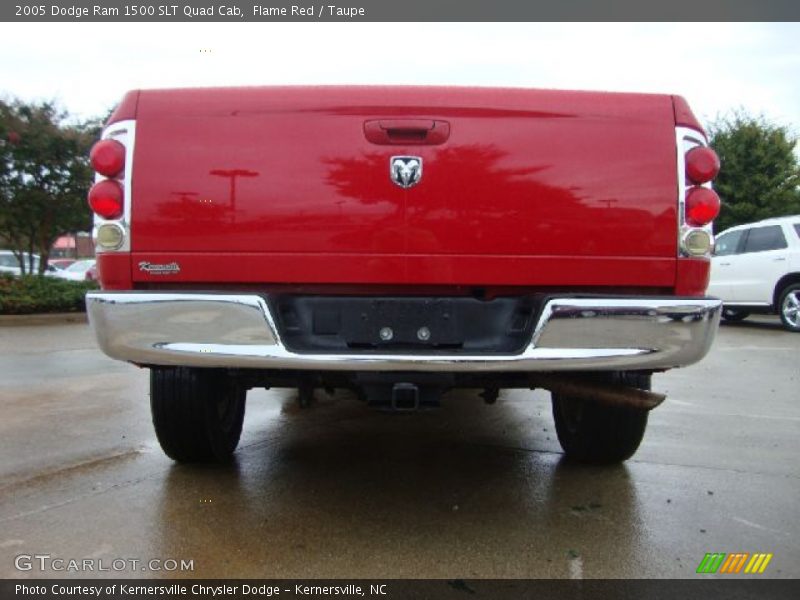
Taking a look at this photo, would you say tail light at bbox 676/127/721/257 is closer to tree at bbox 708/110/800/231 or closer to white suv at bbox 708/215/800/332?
white suv at bbox 708/215/800/332

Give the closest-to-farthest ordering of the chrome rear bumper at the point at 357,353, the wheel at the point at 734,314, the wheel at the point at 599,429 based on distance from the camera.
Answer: the chrome rear bumper at the point at 357,353, the wheel at the point at 599,429, the wheel at the point at 734,314

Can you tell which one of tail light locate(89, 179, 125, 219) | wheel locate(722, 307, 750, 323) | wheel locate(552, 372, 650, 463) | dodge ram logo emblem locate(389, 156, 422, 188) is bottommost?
wheel locate(722, 307, 750, 323)

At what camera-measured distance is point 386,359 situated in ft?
8.02

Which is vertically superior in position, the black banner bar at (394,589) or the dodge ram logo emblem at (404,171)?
the dodge ram logo emblem at (404,171)

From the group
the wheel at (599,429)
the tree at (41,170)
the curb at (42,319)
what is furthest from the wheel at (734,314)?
the tree at (41,170)

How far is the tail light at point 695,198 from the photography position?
257 centimetres

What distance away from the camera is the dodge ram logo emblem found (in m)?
2.53

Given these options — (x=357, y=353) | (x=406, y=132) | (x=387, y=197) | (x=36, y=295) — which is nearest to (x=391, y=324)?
(x=357, y=353)

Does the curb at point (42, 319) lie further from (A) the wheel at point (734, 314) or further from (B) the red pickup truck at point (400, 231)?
(A) the wheel at point (734, 314)

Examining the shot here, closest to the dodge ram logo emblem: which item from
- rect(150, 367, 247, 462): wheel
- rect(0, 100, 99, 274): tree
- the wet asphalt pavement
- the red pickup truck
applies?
the red pickup truck

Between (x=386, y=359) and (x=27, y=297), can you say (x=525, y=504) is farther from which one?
(x=27, y=297)

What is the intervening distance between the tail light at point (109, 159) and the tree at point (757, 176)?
62.9 feet

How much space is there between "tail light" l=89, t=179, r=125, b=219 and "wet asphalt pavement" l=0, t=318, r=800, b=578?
4.17ft

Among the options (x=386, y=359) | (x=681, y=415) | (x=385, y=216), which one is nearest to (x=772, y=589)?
(x=386, y=359)
